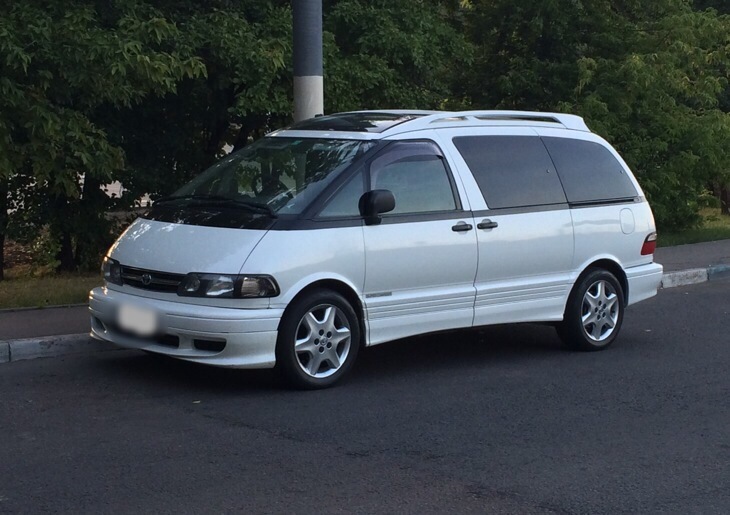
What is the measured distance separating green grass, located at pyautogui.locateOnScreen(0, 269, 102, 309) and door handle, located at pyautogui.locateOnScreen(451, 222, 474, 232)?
13.4 ft

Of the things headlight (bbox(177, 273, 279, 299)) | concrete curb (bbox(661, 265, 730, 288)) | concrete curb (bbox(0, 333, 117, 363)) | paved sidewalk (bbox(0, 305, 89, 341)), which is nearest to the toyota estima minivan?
headlight (bbox(177, 273, 279, 299))

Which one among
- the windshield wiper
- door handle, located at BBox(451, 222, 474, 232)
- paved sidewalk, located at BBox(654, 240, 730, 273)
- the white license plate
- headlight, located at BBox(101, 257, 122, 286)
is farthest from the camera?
paved sidewalk, located at BBox(654, 240, 730, 273)

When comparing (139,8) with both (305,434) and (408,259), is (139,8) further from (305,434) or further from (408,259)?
(305,434)

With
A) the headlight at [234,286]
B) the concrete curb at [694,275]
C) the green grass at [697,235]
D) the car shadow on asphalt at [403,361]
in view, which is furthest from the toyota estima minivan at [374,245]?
the green grass at [697,235]

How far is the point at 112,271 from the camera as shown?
7.87 metres

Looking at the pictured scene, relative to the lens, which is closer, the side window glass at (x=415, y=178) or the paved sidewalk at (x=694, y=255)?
the side window glass at (x=415, y=178)

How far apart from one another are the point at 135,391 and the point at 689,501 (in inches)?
152

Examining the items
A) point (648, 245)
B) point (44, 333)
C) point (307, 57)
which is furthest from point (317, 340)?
point (307, 57)

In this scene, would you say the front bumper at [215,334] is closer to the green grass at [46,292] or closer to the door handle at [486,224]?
the door handle at [486,224]

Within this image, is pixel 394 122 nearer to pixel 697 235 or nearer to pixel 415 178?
pixel 415 178

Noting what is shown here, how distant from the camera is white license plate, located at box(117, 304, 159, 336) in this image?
7.38m

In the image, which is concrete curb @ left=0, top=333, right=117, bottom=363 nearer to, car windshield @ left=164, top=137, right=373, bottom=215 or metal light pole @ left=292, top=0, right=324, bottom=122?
car windshield @ left=164, top=137, right=373, bottom=215

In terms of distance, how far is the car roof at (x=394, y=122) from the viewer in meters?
8.17

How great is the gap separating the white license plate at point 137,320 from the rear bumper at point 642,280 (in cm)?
428
